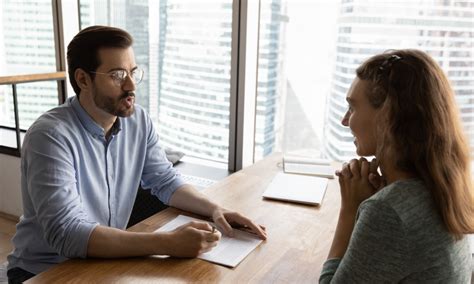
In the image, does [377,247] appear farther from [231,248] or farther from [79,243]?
[79,243]

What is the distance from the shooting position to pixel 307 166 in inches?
87.7

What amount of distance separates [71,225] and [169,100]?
5.60ft

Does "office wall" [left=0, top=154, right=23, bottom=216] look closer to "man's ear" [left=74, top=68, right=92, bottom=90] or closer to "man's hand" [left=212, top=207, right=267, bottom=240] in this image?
"man's ear" [left=74, top=68, right=92, bottom=90]

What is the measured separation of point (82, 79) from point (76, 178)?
0.36 meters

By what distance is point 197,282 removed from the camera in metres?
1.18

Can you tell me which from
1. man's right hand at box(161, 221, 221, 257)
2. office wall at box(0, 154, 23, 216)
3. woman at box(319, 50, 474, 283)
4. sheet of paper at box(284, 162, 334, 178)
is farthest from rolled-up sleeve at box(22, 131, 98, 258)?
office wall at box(0, 154, 23, 216)

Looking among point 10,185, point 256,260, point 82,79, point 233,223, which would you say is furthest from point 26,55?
point 256,260

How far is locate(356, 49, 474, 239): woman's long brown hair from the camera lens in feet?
3.06

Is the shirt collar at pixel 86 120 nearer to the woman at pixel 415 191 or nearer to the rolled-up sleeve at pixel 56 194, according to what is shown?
the rolled-up sleeve at pixel 56 194

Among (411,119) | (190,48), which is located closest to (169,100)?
(190,48)

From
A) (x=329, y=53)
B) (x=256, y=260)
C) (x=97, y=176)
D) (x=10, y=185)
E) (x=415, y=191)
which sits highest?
(x=329, y=53)

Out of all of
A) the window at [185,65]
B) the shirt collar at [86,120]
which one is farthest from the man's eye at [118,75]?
the window at [185,65]

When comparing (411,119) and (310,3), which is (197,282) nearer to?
(411,119)

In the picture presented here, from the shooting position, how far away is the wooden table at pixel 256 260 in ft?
3.92
